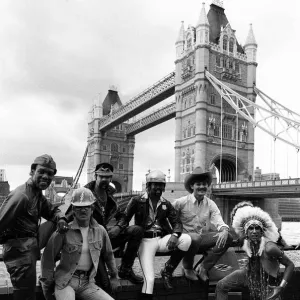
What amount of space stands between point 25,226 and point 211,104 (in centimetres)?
3235

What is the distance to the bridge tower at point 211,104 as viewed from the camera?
33.6 meters

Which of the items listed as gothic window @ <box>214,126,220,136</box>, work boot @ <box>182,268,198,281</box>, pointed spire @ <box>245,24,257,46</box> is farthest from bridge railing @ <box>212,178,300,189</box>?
work boot @ <box>182,268,198,281</box>

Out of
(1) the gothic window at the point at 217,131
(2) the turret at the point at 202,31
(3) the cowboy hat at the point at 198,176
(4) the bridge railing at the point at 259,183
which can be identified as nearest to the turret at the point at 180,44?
(2) the turret at the point at 202,31

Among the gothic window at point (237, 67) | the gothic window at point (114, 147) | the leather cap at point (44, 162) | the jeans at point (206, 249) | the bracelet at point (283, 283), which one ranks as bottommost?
the bracelet at point (283, 283)

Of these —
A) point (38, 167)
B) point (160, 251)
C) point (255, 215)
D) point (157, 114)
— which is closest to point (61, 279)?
point (38, 167)

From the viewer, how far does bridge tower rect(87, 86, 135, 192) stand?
195 ft

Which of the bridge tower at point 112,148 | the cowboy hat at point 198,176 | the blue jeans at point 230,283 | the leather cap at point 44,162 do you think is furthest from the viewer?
the bridge tower at point 112,148

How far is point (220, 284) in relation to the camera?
3381 millimetres

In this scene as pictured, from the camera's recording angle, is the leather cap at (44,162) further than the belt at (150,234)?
No

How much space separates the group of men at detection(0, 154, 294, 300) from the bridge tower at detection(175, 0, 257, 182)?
29.1 meters

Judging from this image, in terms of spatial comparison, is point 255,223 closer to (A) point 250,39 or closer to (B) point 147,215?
(B) point 147,215

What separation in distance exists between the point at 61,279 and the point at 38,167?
88 centimetres

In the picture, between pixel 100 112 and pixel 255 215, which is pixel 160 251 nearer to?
pixel 255 215

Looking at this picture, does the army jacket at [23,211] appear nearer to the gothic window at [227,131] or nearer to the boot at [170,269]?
the boot at [170,269]
